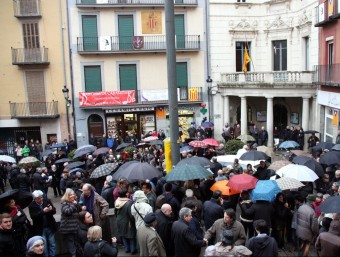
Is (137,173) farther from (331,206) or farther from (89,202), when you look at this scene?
(331,206)

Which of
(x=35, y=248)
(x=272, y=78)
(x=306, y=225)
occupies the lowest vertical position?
(x=306, y=225)

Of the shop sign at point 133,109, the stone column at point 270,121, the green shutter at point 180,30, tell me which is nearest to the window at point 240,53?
the green shutter at point 180,30

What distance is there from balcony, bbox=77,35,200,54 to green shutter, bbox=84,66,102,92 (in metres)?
1.27

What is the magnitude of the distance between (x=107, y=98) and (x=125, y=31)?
4.97 m

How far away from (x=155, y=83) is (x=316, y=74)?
11.1m

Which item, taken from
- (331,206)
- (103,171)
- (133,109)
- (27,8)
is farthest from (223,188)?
(27,8)

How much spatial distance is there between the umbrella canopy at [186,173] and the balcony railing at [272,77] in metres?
15.3

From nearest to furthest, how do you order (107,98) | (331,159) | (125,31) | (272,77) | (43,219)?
(43,219)
(331,159)
(272,77)
(107,98)
(125,31)

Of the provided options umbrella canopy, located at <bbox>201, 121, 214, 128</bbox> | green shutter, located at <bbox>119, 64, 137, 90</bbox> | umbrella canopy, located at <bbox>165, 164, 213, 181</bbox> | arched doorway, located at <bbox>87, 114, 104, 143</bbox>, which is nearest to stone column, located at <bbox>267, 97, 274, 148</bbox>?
umbrella canopy, located at <bbox>201, 121, 214, 128</bbox>

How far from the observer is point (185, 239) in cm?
677

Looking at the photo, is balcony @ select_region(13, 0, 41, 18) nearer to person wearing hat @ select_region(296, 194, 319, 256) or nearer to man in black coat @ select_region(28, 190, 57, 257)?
man in black coat @ select_region(28, 190, 57, 257)

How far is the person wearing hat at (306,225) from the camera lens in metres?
8.02

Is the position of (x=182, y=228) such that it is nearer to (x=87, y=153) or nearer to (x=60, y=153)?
(x=87, y=153)

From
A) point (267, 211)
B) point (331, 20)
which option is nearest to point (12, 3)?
point (331, 20)
